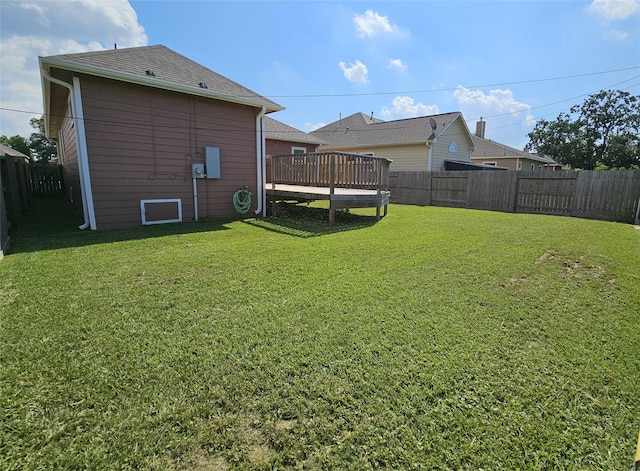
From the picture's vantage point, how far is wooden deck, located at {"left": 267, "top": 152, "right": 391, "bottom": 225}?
7445 mm

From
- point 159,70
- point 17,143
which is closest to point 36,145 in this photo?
point 17,143

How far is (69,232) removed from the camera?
6.14 metres

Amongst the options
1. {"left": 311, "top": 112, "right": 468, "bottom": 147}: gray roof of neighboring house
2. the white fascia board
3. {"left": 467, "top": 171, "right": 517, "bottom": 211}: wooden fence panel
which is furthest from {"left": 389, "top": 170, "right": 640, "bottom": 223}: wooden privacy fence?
the white fascia board

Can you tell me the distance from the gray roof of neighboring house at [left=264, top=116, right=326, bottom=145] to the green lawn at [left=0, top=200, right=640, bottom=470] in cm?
961

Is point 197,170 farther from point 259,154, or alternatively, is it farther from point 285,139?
point 285,139

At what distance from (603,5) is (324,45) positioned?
29.9 feet

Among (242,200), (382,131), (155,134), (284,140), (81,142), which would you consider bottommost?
(242,200)

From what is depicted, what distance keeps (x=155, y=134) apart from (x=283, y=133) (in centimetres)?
717

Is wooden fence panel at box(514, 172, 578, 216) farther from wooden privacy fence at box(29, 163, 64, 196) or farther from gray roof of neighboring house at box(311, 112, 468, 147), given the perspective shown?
wooden privacy fence at box(29, 163, 64, 196)

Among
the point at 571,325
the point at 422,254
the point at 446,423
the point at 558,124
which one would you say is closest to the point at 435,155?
the point at 422,254

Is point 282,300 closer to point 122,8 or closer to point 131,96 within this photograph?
point 131,96

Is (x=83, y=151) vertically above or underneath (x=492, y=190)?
above

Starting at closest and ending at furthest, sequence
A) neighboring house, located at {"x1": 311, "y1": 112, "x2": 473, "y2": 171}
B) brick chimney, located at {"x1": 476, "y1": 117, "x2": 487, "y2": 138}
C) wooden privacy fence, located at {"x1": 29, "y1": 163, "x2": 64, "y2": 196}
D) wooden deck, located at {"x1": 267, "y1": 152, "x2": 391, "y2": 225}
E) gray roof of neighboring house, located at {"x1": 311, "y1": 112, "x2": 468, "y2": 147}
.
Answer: wooden deck, located at {"x1": 267, "y1": 152, "x2": 391, "y2": 225}
wooden privacy fence, located at {"x1": 29, "y1": 163, "x2": 64, "y2": 196}
neighboring house, located at {"x1": 311, "y1": 112, "x2": 473, "y2": 171}
gray roof of neighboring house, located at {"x1": 311, "y1": 112, "x2": 468, "y2": 147}
brick chimney, located at {"x1": 476, "y1": 117, "x2": 487, "y2": 138}

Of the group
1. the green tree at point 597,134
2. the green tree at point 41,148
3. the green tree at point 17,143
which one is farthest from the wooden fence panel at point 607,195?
the green tree at point 41,148
